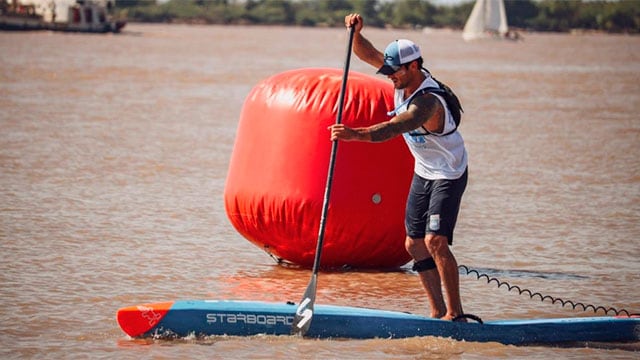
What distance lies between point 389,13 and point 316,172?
13731 cm

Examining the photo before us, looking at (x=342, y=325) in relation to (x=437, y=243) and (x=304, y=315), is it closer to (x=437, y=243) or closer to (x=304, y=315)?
(x=304, y=315)

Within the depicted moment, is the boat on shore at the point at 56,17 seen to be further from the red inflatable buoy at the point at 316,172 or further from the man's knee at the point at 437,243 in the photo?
the man's knee at the point at 437,243

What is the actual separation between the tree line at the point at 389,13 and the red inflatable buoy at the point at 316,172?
11758 cm

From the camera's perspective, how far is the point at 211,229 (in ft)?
38.9

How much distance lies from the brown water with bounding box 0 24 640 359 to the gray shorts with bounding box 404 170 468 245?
63cm

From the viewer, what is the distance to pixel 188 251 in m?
10.8

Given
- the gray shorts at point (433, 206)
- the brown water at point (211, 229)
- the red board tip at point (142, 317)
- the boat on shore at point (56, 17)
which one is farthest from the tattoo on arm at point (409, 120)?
the boat on shore at point (56, 17)

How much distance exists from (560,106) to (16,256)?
1773cm

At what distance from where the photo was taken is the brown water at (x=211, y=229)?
26.3 ft

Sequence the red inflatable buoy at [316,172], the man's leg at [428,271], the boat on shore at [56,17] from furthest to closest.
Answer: the boat on shore at [56,17] < the red inflatable buoy at [316,172] < the man's leg at [428,271]

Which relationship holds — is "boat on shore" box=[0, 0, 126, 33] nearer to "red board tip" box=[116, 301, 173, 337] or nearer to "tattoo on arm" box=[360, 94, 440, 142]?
"red board tip" box=[116, 301, 173, 337]

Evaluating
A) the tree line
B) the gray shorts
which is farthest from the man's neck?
the tree line

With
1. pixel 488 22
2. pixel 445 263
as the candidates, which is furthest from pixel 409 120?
pixel 488 22

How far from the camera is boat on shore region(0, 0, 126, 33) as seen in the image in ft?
256
